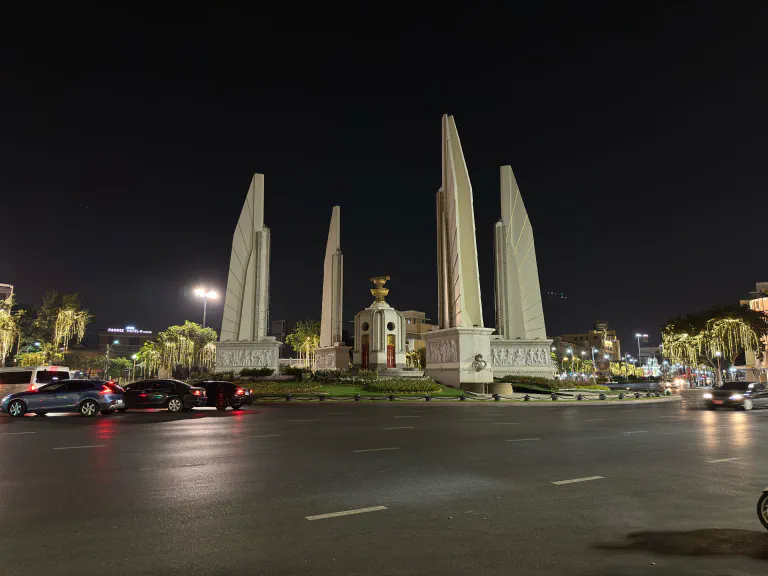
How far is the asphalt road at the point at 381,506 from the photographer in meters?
4.57

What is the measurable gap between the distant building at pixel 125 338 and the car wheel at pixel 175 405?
157m

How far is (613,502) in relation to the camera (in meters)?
6.69

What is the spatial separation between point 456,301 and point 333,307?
24688 millimetres

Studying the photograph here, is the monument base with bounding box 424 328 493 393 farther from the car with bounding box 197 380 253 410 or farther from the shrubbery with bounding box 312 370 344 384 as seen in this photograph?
the car with bounding box 197 380 253 410

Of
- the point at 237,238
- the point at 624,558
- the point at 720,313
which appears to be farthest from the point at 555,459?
the point at 720,313

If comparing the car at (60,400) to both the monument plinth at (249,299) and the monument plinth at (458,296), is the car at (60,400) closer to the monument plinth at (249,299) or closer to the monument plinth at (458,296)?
the monument plinth at (458,296)

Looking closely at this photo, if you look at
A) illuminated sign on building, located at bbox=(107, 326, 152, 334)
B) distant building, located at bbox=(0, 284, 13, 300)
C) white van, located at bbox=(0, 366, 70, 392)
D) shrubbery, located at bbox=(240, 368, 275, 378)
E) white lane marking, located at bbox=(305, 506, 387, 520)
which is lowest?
white lane marking, located at bbox=(305, 506, 387, 520)

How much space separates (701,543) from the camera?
5.06m

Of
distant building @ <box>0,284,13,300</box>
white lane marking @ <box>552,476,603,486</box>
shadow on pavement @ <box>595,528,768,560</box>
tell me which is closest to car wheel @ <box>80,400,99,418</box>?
white lane marking @ <box>552,476,603,486</box>

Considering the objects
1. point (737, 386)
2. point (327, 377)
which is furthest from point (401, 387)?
point (737, 386)

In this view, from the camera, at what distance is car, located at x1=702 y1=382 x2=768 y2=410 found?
84.9 feet

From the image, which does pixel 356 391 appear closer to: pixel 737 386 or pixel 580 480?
pixel 737 386

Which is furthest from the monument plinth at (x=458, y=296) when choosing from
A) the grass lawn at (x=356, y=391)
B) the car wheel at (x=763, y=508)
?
the car wheel at (x=763, y=508)

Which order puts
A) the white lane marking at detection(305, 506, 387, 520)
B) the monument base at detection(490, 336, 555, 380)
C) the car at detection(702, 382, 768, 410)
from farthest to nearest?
1. the monument base at detection(490, 336, 555, 380)
2. the car at detection(702, 382, 768, 410)
3. the white lane marking at detection(305, 506, 387, 520)
